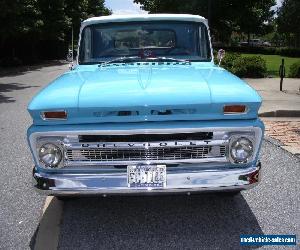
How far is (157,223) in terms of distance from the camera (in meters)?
4.36

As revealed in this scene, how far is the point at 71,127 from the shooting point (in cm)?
371

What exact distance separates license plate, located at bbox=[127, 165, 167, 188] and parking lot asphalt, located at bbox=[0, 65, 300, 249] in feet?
1.89

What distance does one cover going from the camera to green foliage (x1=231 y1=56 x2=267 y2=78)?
19547mm

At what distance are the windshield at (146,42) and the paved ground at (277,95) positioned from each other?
4833mm

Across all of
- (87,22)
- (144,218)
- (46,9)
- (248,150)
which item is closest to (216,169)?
(248,150)

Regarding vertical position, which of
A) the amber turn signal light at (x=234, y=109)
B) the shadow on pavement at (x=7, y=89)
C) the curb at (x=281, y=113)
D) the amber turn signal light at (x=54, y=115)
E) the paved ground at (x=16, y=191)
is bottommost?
the shadow on pavement at (x=7, y=89)

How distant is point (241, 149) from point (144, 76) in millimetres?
1228

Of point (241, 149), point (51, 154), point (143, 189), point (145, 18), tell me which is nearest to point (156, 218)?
point (143, 189)

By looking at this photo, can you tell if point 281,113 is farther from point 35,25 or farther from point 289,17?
point 289,17

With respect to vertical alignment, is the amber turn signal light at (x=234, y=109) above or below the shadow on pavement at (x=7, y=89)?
above

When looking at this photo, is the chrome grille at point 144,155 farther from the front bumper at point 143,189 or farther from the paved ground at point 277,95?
the paved ground at point 277,95

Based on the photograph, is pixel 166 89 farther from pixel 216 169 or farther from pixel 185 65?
pixel 185 65

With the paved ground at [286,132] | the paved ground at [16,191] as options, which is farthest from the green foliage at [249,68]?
the paved ground at [16,191]

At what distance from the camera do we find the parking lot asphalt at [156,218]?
13.1 feet
